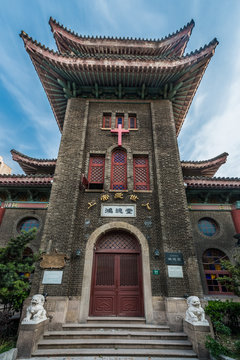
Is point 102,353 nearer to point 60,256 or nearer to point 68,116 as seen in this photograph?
point 60,256

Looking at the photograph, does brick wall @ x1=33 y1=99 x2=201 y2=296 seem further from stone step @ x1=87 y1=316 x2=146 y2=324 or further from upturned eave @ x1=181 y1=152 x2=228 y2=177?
upturned eave @ x1=181 y1=152 x2=228 y2=177

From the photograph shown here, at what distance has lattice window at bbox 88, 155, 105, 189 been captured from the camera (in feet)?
31.3

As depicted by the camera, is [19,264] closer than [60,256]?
Yes

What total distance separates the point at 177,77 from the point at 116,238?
9.34 meters

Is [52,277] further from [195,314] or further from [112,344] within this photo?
[195,314]

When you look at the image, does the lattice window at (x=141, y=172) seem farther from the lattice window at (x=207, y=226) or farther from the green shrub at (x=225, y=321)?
the green shrub at (x=225, y=321)

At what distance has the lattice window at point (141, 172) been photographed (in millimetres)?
9453

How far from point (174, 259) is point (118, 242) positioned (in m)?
2.40

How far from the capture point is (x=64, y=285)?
6953 millimetres

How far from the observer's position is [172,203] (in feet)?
28.0

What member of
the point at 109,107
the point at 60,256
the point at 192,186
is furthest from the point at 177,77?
the point at 60,256

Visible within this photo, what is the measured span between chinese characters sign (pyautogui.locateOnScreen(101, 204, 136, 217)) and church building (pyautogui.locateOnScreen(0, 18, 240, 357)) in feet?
0.15

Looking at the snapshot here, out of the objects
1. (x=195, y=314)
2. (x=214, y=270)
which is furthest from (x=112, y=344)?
(x=214, y=270)

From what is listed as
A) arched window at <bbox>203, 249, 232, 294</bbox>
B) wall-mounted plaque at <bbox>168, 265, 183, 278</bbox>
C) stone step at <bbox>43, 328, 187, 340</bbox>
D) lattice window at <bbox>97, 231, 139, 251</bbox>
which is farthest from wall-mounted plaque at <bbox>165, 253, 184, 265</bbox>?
arched window at <bbox>203, 249, 232, 294</bbox>
